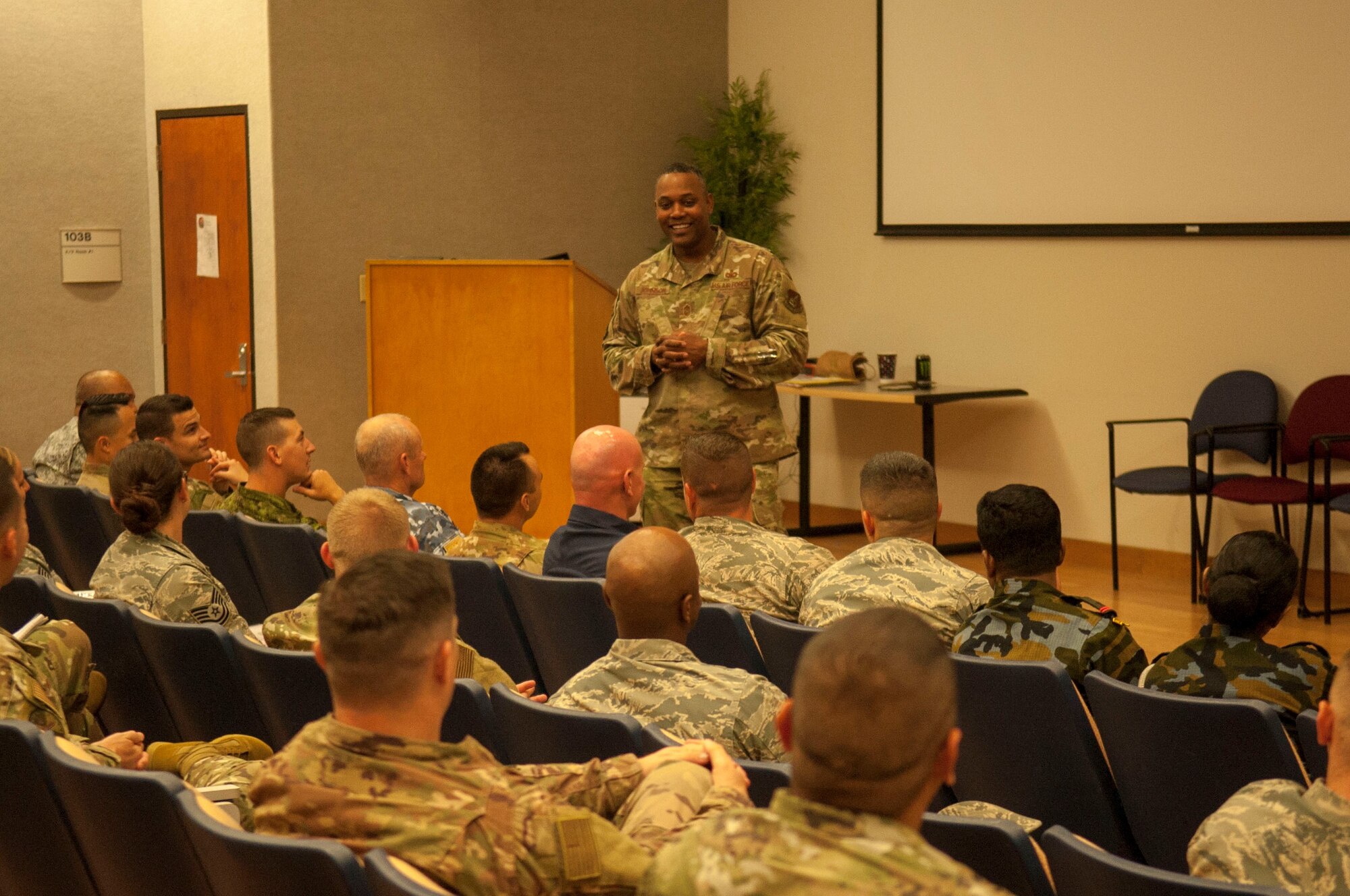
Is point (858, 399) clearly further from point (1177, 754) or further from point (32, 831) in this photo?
point (32, 831)

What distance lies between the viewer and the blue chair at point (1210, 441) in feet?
21.7

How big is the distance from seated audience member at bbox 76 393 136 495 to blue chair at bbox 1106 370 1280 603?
4.33 metres

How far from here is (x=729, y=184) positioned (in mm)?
8898

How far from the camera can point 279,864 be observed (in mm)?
1726

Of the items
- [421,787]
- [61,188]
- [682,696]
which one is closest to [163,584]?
[682,696]

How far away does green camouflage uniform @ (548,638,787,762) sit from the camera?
246 centimetres

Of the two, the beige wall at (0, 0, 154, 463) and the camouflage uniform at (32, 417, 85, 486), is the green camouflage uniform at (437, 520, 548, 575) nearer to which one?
the camouflage uniform at (32, 417, 85, 486)

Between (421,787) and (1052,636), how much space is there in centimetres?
165

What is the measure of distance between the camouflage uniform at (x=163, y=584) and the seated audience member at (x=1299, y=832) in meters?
2.41

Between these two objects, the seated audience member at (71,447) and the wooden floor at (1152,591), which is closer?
the seated audience member at (71,447)

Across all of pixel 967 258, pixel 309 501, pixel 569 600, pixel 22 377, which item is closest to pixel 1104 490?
pixel 967 258

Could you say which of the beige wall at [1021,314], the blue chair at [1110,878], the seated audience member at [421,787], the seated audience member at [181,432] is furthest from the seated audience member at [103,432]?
the beige wall at [1021,314]

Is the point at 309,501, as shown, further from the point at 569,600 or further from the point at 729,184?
the point at 569,600

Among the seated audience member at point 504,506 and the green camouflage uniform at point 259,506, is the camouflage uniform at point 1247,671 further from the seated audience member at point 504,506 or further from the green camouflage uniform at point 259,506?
the green camouflage uniform at point 259,506
